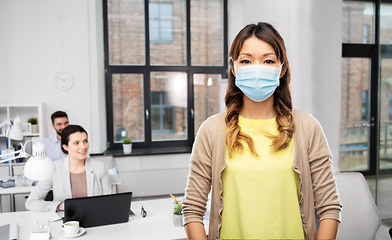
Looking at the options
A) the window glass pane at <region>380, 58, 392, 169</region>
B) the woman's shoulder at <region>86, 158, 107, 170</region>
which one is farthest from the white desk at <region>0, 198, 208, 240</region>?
the window glass pane at <region>380, 58, 392, 169</region>

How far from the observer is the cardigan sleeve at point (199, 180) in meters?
1.11

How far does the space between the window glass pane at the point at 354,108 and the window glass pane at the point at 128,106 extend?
349 cm

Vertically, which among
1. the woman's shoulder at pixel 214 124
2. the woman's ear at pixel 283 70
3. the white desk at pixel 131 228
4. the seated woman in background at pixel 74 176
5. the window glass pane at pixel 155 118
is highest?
the woman's ear at pixel 283 70

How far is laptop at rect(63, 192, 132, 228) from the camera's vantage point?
85.3 inches

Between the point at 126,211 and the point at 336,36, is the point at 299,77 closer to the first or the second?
the point at 336,36

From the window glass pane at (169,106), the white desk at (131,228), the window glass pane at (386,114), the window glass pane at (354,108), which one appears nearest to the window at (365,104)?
the window glass pane at (354,108)

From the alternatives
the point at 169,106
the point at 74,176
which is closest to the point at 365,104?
the point at 169,106

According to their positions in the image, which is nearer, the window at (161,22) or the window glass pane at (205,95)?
the window at (161,22)

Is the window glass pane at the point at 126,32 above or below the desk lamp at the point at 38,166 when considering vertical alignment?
above

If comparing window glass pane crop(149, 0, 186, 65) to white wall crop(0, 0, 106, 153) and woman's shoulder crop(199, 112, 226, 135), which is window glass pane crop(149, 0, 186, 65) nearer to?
white wall crop(0, 0, 106, 153)

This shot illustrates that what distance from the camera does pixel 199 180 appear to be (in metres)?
1.12

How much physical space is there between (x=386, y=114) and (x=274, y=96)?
2.81 meters

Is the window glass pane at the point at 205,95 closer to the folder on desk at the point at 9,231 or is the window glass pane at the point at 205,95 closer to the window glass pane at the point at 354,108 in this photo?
the window glass pane at the point at 354,108

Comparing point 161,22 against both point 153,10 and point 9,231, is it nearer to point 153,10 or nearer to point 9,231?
point 153,10
